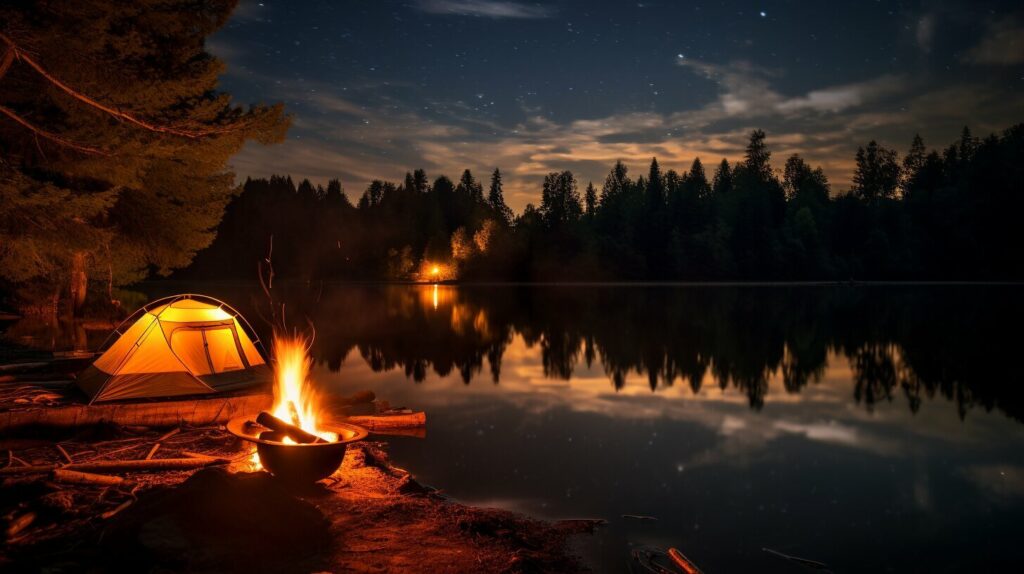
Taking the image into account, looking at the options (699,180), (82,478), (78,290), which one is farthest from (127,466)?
(699,180)

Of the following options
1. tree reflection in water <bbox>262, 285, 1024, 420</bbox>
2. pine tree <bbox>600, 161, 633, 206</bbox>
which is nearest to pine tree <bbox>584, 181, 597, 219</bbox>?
pine tree <bbox>600, 161, 633, 206</bbox>

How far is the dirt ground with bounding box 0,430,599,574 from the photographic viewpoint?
5.96 m

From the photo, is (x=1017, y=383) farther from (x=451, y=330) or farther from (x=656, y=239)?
(x=656, y=239)

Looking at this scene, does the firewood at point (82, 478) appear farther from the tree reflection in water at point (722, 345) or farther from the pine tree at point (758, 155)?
the pine tree at point (758, 155)

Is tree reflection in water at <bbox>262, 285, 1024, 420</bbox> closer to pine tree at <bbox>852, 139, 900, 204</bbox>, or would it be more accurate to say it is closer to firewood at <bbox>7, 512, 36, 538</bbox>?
firewood at <bbox>7, 512, 36, 538</bbox>

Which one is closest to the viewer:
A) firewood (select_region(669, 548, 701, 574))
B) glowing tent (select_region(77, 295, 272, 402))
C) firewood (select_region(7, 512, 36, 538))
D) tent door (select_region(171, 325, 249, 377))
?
firewood (select_region(7, 512, 36, 538))

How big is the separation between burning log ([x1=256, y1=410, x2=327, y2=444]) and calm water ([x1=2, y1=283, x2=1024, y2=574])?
2670 millimetres

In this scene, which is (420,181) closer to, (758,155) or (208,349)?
(758,155)

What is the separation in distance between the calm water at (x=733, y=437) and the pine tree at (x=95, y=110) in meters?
4.78

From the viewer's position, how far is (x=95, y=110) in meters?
15.5

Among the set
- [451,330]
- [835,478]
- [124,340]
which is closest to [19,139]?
[124,340]

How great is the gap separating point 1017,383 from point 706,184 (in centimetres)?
13255

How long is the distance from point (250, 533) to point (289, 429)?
1783 millimetres

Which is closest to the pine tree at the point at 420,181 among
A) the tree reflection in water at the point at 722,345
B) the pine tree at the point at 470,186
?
the pine tree at the point at 470,186
